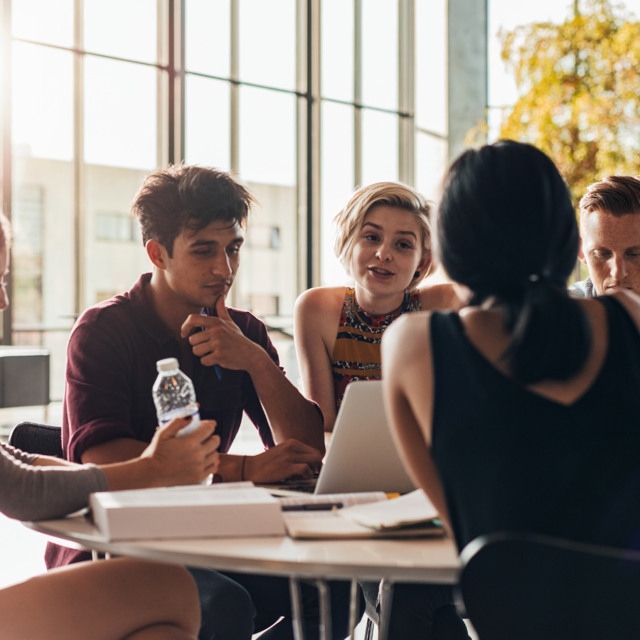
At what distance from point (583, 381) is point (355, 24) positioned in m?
8.36

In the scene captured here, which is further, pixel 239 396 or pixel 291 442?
pixel 239 396

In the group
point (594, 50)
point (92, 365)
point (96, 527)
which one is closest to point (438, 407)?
point (96, 527)

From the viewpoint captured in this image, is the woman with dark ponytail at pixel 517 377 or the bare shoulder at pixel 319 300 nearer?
the woman with dark ponytail at pixel 517 377

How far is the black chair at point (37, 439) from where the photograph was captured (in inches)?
65.9

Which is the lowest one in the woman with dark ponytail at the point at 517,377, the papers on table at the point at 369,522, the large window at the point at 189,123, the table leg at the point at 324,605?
the table leg at the point at 324,605

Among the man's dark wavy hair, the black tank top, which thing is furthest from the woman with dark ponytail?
the man's dark wavy hair

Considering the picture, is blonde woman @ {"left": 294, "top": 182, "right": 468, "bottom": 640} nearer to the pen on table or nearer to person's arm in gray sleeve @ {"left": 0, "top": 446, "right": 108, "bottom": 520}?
the pen on table

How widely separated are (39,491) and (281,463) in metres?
0.50

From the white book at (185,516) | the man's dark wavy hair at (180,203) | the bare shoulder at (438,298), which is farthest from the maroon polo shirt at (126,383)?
the bare shoulder at (438,298)

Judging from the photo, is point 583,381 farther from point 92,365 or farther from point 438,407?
point 92,365

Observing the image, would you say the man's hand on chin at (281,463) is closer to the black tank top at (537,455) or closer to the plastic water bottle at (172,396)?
the plastic water bottle at (172,396)

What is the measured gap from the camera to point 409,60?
9.18 meters

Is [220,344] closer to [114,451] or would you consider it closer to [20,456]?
[114,451]

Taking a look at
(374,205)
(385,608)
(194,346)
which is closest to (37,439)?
(194,346)
